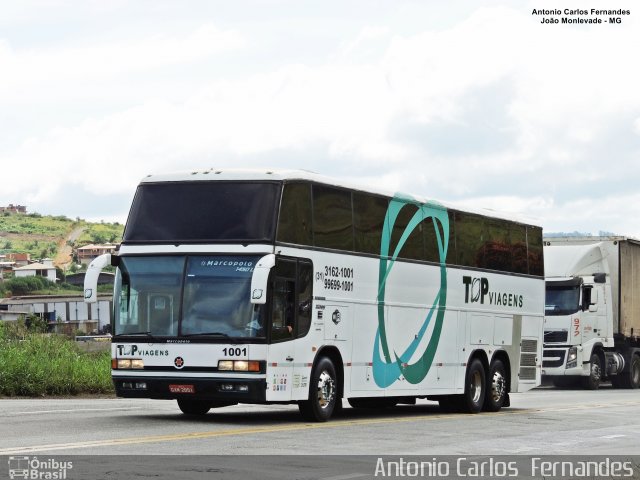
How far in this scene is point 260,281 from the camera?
1744 cm

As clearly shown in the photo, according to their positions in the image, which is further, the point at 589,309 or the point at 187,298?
the point at 589,309

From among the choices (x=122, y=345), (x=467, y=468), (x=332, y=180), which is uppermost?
(x=332, y=180)

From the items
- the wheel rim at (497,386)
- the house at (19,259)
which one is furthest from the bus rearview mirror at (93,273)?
the house at (19,259)

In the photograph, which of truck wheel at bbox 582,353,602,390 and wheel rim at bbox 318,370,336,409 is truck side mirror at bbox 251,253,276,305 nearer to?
wheel rim at bbox 318,370,336,409

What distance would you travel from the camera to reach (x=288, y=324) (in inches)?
735

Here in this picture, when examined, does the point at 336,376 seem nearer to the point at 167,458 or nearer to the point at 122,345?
the point at 122,345

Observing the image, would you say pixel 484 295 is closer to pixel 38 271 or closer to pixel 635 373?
pixel 635 373

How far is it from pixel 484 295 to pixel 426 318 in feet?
8.03

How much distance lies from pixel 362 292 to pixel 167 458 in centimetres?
796

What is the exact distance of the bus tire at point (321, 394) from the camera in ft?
63.0

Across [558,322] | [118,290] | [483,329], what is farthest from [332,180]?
[558,322]

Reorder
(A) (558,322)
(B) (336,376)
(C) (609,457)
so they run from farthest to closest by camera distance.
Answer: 1. (A) (558,322)
2. (B) (336,376)
3. (C) (609,457)

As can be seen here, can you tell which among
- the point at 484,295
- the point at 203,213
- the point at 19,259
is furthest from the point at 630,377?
the point at 19,259

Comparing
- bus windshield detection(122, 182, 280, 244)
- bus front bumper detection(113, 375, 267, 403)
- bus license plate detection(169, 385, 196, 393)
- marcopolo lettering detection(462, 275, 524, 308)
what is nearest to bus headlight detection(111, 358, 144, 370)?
bus front bumper detection(113, 375, 267, 403)
